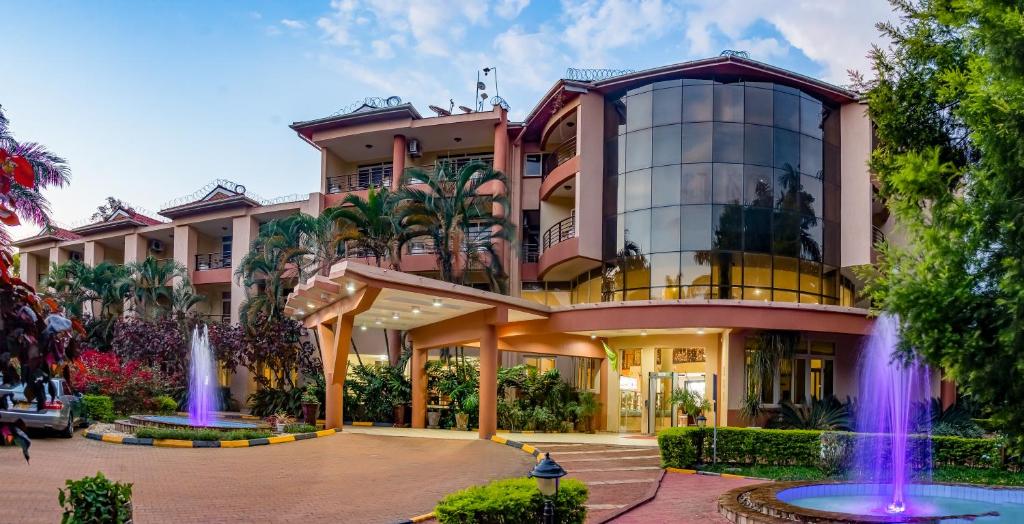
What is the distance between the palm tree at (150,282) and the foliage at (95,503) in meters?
34.1

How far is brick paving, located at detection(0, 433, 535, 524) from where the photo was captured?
1060 cm

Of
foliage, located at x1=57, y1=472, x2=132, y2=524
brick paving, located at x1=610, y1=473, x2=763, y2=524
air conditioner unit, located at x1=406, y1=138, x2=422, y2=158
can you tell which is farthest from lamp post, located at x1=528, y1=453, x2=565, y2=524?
air conditioner unit, located at x1=406, y1=138, x2=422, y2=158

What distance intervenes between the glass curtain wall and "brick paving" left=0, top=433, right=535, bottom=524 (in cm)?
872

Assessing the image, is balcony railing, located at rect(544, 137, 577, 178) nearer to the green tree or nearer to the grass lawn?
the grass lawn

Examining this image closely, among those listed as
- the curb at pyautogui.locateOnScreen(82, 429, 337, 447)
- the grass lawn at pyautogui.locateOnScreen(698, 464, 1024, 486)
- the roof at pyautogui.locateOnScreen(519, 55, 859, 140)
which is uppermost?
the roof at pyautogui.locateOnScreen(519, 55, 859, 140)

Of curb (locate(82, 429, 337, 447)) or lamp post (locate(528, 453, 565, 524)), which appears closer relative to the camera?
lamp post (locate(528, 453, 565, 524))

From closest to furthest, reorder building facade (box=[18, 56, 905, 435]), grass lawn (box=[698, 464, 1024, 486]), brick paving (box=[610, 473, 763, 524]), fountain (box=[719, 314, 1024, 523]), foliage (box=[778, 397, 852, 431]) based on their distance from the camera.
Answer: fountain (box=[719, 314, 1024, 523])
brick paving (box=[610, 473, 763, 524])
grass lawn (box=[698, 464, 1024, 486])
foliage (box=[778, 397, 852, 431])
building facade (box=[18, 56, 905, 435])

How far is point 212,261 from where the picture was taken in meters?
42.6

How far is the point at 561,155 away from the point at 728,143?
793cm

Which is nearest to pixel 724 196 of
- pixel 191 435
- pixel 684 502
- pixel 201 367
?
pixel 684 502

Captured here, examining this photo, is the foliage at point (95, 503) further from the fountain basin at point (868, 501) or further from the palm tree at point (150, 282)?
the palm tree at point (150, 282)

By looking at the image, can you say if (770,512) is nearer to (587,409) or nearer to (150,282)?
(587,409)

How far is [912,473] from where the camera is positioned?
16.2m

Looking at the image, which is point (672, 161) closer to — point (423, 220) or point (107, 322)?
point (423, 220)
